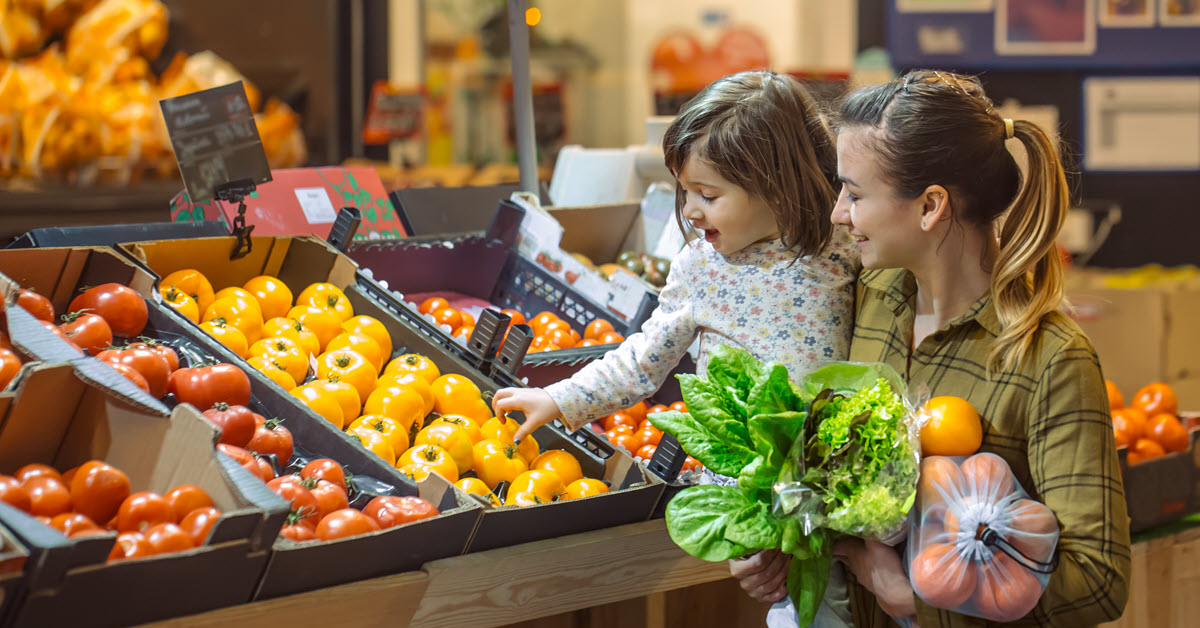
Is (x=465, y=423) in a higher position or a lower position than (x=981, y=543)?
lower

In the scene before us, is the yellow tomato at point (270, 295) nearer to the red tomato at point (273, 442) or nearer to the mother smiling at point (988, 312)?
the red tomato at point (273, 442)

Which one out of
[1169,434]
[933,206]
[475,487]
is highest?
[933,206]

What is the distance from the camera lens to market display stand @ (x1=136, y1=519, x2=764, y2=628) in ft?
4.85

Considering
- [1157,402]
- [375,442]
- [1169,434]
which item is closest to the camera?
[375,442]

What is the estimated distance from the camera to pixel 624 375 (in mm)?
1874

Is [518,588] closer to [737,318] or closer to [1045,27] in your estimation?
[737,318]

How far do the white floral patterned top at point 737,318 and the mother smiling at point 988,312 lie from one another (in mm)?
214

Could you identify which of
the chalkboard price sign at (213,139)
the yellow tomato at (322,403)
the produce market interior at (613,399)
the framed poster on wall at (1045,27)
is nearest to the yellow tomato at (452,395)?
the produce market interior at (613,399)

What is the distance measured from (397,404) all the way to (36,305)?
618 mm

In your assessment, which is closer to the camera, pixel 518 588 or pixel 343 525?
pixel 343 525

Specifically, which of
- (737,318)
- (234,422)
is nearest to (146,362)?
(234,422)

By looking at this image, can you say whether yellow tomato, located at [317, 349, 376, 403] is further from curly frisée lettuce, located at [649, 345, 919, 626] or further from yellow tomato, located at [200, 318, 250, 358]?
curly frisée lettuce, located at [649, 345, 919, 626]

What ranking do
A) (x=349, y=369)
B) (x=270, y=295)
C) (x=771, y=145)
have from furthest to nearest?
(x=270, y=295), (x=349, y=369), (x=771, y=145)

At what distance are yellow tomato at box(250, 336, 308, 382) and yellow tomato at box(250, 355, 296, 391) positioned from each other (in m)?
0.03
